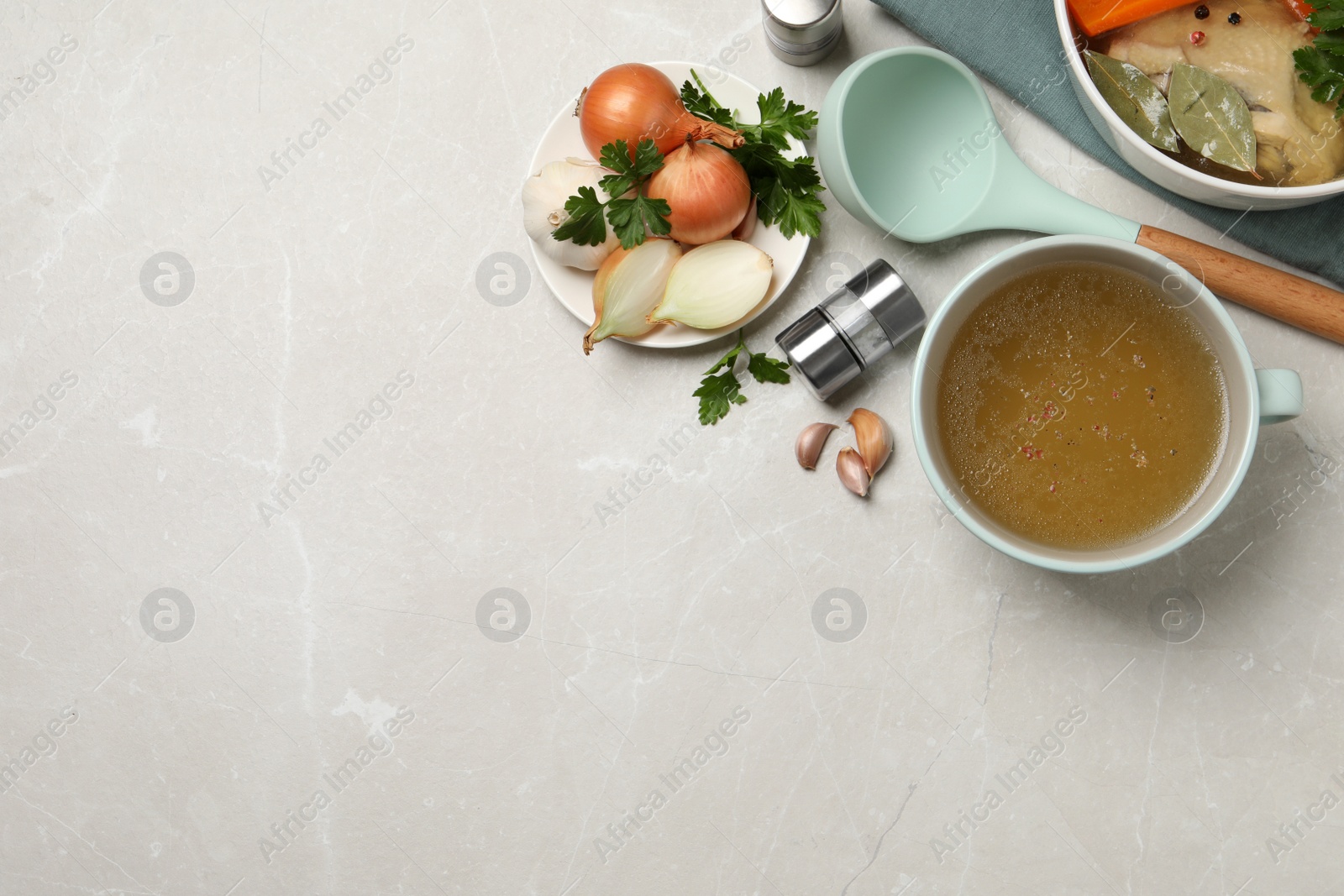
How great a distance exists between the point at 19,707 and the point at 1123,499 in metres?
1.60

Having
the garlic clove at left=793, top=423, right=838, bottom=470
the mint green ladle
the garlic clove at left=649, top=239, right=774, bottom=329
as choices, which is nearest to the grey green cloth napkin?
the mint green ladle

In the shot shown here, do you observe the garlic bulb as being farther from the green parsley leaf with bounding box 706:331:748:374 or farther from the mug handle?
the mug handle

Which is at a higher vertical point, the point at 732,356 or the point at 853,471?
the point at 732,356

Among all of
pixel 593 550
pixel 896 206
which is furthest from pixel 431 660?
pixel 896 206

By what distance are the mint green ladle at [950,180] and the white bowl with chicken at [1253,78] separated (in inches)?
4.5

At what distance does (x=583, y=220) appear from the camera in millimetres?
1076

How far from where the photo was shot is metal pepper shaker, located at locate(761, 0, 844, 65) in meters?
1.10

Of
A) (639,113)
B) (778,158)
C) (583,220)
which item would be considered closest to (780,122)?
(778,158)

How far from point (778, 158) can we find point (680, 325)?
0.24 meters

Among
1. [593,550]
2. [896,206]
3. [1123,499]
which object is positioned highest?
[896,206]

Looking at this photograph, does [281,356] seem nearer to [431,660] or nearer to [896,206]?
[431,660]

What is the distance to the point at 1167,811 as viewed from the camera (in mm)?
1188

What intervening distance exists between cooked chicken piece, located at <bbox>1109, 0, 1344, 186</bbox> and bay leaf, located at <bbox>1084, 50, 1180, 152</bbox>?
0.03 m

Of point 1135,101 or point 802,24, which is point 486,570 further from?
point 1135,101
